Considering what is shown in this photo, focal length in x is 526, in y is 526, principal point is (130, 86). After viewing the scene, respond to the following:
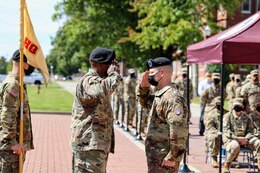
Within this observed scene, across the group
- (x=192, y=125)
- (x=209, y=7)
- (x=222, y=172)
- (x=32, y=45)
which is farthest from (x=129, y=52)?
(x=32, y=45)

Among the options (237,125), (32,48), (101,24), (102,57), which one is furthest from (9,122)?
(101,24)

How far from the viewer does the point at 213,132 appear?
34.4 ft

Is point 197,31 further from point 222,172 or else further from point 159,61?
point 159,61

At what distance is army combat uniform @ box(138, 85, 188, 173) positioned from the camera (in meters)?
5.28

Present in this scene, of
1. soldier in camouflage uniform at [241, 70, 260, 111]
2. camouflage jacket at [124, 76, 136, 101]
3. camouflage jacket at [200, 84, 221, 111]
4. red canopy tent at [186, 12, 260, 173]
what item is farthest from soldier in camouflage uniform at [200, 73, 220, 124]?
red canopy tent at [186, 12, 260, 173]

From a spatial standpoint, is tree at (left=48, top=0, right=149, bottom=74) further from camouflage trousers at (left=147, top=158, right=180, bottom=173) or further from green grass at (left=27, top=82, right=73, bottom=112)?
camouflage trousers at (left=147, top=158, right=180, bottom=173)

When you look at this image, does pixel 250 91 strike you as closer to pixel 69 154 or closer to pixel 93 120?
pixel 69 154

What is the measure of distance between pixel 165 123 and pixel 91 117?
2.60 feet

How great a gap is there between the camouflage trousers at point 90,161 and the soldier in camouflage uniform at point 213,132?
5.23 meters

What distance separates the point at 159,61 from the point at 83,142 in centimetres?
121

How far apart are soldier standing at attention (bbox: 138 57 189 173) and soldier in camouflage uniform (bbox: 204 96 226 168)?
4760mm

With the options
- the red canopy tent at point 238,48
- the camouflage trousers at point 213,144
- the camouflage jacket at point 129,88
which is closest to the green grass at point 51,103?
the camouflage jacket at point 129,88

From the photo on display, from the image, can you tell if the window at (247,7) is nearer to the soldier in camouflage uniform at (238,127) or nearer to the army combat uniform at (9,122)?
the soldier in camouflage uniform at (238,127)

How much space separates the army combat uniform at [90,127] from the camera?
17.6 feet
